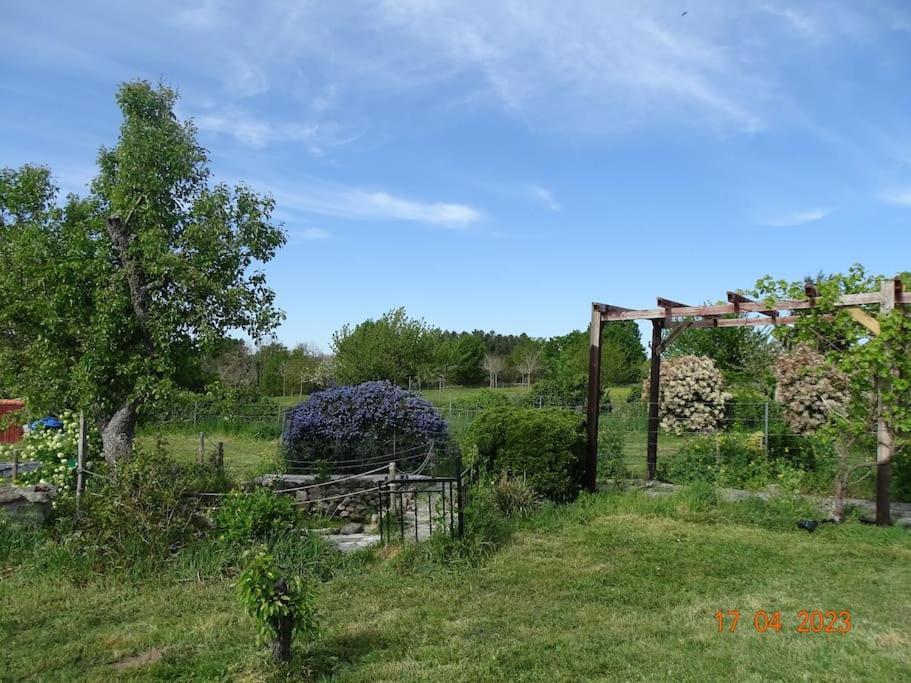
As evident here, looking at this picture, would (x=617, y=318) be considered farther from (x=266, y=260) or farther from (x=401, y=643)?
(x=401, y=643)

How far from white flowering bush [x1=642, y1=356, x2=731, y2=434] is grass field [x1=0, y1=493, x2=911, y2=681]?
11245 mm

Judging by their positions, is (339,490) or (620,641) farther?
(339,490)

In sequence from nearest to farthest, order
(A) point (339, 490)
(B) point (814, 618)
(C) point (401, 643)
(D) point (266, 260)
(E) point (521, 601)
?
(C) point (401, 643)
(B) point (814, 618)
(E) point (521, 601)
(D) point (266, 260)
(A) point (339, 490)

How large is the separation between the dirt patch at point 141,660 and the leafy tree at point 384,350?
26144mm

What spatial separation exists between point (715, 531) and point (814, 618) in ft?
8.17

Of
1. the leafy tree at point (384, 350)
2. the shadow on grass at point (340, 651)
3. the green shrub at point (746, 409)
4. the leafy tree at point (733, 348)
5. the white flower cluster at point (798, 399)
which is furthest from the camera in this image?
the leafy tree at point (384, 350)

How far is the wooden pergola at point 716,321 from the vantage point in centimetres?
768

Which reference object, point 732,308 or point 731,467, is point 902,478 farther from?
point 732,308

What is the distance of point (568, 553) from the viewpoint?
6.47 meters

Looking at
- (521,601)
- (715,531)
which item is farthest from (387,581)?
(715,531)

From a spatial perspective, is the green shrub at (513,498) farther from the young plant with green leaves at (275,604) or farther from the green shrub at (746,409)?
→ the green shrub at (746,409)

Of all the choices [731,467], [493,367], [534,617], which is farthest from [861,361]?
[493,367]

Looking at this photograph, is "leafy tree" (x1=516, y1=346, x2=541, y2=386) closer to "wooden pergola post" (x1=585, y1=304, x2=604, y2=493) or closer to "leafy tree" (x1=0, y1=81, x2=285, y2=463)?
"wooden pergola post" (x1=585, y1=304, x2=604, y2=493)

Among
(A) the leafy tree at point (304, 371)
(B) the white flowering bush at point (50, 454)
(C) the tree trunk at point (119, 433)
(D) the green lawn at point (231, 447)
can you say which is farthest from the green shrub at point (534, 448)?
(A) the leafy tree at point (304, 371)
